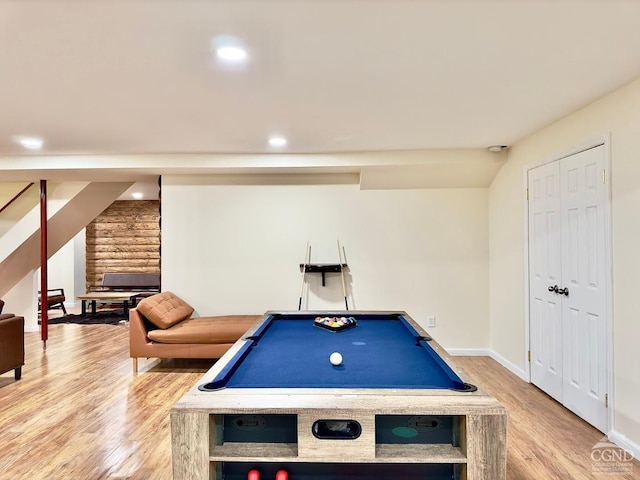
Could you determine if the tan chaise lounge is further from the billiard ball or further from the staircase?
the staircase

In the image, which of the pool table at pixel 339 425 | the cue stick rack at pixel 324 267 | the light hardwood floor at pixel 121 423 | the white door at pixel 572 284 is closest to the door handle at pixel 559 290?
the white door at pixel 572 284

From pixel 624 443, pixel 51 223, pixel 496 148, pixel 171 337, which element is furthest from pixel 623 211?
pixel 51 223

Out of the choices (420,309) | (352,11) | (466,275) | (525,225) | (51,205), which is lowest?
(420,309)

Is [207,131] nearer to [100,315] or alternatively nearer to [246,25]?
[246,25]

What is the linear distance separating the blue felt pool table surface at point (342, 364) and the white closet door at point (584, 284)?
51.4 inches

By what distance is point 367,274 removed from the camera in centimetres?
451

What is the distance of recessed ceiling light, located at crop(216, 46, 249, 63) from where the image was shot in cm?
187

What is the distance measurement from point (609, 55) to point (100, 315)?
7872mm

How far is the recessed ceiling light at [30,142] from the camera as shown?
11.4 ft

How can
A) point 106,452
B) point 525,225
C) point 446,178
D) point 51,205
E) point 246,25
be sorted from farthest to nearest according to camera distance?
point 51,205, point 446,178, point 525,225, point 106,452, point 246,25

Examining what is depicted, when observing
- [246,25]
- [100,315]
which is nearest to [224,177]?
[246,25]

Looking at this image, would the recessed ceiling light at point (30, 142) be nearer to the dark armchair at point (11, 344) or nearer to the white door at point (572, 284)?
the dark armchair at point (11, 344)

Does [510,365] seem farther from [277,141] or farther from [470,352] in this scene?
[277,141]

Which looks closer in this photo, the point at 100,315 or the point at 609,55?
the point at 609,55
